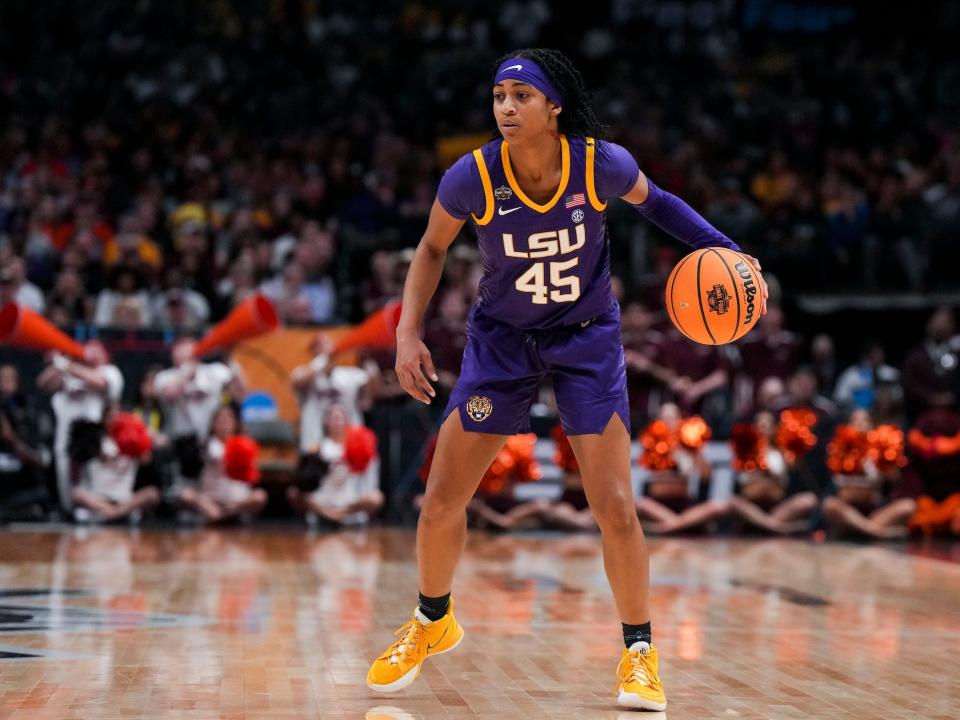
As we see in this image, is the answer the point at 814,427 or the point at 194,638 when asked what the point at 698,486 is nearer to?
the point at 814,427

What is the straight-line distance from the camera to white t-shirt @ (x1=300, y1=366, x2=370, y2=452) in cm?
1294

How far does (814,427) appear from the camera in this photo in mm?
13219

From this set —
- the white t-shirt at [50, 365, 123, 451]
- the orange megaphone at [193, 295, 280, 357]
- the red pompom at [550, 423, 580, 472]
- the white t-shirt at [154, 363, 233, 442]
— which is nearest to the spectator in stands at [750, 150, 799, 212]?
the red pompom at [550, 423, 580, 472]

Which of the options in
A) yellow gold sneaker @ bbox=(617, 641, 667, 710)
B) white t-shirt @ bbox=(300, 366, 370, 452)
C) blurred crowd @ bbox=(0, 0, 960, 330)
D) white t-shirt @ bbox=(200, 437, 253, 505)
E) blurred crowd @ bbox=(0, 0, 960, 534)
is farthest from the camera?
blurred crowd @ bbox=(0, 0, 960, 330)

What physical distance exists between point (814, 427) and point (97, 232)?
752 cm

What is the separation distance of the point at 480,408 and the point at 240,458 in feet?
25.8

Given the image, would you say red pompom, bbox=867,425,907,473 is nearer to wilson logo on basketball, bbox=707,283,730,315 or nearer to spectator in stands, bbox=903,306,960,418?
spectator in stands, bbox=903,306,960,418

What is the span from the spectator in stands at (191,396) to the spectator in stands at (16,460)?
1.18m

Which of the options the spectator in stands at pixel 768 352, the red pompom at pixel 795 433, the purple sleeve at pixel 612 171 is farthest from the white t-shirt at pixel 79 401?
the purple sleeve at pixel 612 171

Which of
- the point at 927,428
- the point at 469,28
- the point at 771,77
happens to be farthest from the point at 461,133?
the point at 927,428

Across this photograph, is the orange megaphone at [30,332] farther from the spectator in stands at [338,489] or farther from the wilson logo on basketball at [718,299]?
the wilson logo on basketball at [718,299]

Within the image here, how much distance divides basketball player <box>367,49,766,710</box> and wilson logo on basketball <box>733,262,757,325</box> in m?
0.10

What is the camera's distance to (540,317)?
4879 millimetres

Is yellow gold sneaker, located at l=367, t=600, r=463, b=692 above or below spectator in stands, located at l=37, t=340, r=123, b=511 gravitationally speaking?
below
